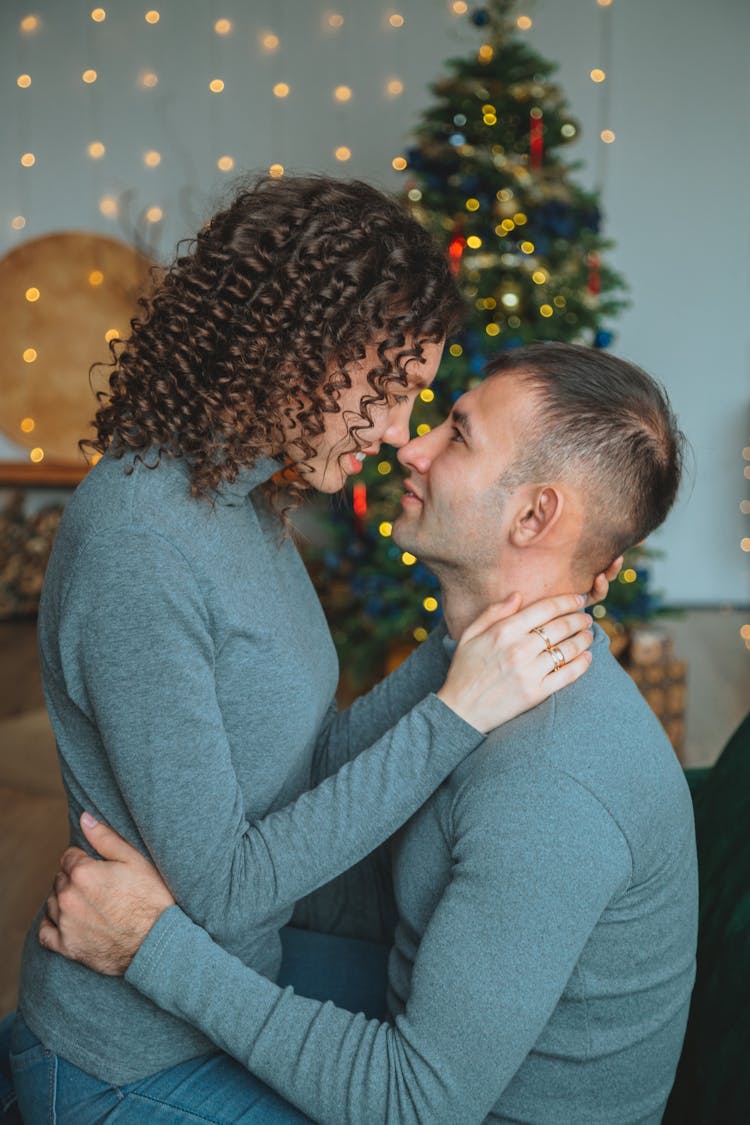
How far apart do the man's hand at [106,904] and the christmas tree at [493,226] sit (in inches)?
97.9

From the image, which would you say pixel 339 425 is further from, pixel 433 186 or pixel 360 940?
pixel 433 186

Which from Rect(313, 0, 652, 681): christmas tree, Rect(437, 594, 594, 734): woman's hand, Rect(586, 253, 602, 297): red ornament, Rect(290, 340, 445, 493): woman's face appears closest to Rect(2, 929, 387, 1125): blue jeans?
Rect(437, 594, 594, 734): woman's hand

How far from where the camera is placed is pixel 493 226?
3635 millimetres

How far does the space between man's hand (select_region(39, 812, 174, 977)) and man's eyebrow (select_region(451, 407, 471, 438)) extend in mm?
647

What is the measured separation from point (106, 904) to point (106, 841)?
0.08m

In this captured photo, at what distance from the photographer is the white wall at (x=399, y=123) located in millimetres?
4941

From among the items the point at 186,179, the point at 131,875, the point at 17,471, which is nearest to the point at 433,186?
the point at 186,179

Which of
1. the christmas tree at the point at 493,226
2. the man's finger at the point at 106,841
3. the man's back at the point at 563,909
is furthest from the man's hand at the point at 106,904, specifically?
the christmas tree at the point at 493,226

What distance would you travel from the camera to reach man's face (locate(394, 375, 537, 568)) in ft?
4.09

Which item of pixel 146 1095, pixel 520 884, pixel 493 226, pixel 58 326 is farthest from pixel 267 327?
pixel 58 326

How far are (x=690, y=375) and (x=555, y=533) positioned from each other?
4.33 metres

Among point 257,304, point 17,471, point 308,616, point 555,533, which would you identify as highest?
point 257,304

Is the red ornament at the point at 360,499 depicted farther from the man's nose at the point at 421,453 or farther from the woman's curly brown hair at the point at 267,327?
the woman's curly brown hair at the point at 267,327

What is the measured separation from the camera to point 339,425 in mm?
1252
